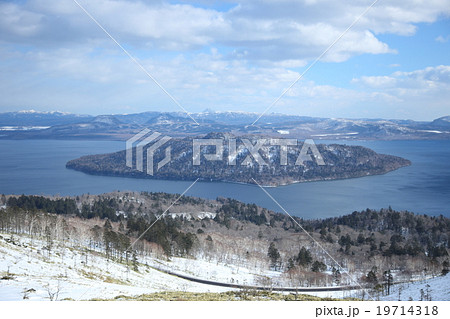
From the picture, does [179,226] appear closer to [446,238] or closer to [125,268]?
[125,268]

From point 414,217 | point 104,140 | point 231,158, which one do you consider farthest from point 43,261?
point 104,140

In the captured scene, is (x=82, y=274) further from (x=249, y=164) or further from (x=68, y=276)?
(x=249, y=164)

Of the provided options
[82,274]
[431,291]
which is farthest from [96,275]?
[431,291]
